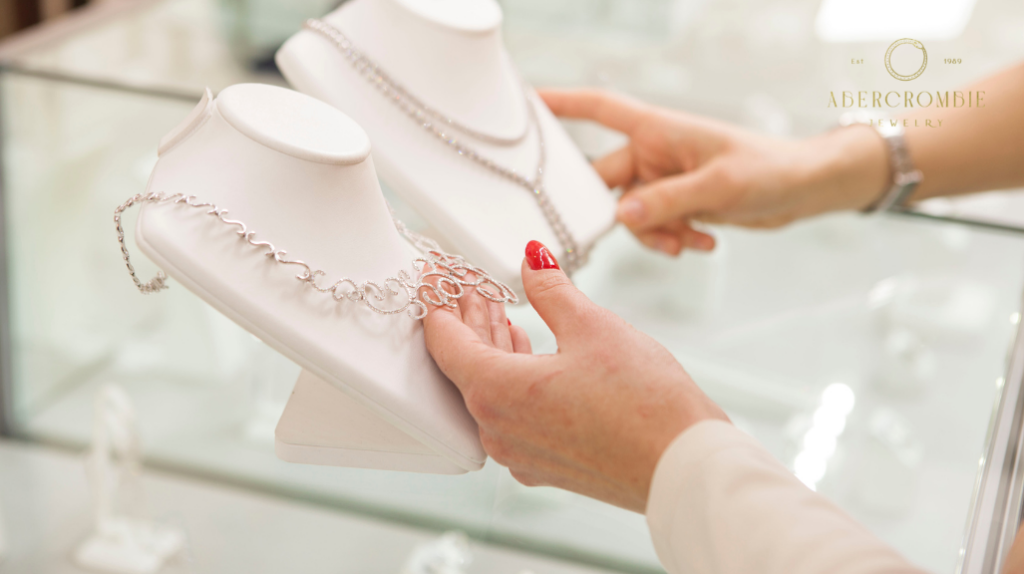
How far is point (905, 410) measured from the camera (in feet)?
2.72

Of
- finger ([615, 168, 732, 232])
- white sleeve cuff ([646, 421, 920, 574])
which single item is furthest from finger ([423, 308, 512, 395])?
finger ([615, 168, 732, 232])

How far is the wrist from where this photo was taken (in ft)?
2.75

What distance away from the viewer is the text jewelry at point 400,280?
438 millimetres

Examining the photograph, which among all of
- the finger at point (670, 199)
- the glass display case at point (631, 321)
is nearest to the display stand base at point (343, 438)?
the glass display case at point (631, 321)

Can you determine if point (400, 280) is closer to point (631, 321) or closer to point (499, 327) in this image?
point (499, 327)

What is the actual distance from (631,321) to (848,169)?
0.98 feet

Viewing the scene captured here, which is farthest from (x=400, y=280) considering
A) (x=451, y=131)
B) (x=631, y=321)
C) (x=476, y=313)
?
(x=631, y=321)

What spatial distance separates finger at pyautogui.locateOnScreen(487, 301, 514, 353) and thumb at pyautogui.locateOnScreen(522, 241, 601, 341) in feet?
0.11

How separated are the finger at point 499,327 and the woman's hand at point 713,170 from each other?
0.98ft

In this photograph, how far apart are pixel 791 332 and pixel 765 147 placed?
218mm

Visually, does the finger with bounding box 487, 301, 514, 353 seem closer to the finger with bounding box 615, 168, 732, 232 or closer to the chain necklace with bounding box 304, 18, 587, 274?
the chain necklace with bounding box 304, 18, 587, 274

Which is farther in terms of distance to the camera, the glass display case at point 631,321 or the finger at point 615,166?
the finger at point 615,166

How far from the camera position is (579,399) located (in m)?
0.42

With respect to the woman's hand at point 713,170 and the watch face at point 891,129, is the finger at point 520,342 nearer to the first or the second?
the woman's hand at point 713,170
